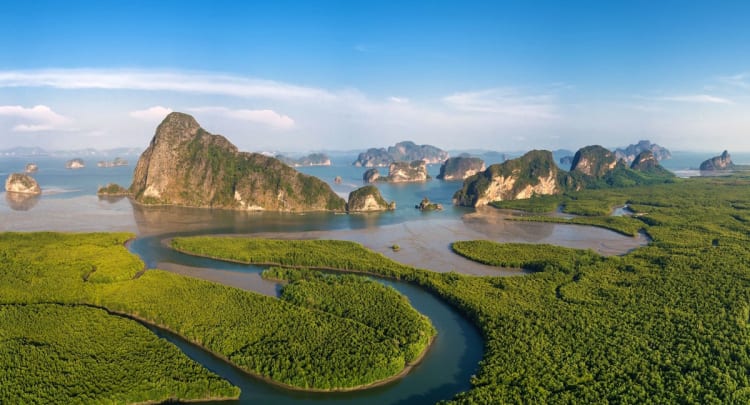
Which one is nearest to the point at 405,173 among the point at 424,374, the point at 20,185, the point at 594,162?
the point at 594,162

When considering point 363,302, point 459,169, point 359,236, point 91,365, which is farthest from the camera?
point 459,169

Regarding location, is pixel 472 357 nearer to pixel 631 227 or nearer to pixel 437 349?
pixel 437 349

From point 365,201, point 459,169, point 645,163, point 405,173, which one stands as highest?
point 645,163

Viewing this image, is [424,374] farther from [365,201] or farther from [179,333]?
[365,201]

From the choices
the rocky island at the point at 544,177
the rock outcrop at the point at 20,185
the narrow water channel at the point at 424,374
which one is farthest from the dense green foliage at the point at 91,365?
the rock outcrop at the point at 20,185

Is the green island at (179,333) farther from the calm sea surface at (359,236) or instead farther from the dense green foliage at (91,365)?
the calm sea surface at (359,236)

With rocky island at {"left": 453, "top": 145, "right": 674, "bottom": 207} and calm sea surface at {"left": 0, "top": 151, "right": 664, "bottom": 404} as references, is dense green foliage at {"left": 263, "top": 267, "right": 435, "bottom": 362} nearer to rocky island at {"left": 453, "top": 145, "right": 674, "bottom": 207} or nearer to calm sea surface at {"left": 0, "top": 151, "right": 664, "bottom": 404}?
calm sea surface at {"left": 0, "top": 151, "right": 664, "bottom": 404}
